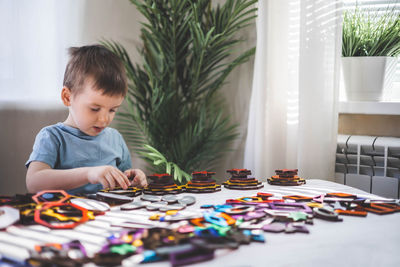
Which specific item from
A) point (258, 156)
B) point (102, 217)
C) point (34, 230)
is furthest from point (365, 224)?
point (258, 156)

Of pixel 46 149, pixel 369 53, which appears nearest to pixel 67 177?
pixel 46 149

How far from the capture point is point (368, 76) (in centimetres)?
179

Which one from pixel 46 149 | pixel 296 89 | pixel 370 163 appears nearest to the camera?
pixel 46 149

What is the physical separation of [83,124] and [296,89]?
3.44 feet

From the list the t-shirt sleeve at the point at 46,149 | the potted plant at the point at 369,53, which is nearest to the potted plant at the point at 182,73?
the potted plant at the point at 369,53

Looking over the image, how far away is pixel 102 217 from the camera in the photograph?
0.81m

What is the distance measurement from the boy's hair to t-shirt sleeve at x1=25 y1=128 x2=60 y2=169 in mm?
171

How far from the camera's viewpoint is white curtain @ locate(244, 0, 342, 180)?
1726mm

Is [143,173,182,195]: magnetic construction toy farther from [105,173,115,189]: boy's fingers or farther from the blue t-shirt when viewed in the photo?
the blue t-shirt

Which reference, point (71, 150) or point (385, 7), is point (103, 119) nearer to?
point (71, 150)

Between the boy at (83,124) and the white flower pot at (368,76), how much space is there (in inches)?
42.9

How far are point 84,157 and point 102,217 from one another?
0.56m

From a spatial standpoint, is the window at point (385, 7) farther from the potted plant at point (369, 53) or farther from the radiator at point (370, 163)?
the radiator at point (370, 163)

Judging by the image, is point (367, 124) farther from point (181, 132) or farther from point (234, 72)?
point (181, 132)
